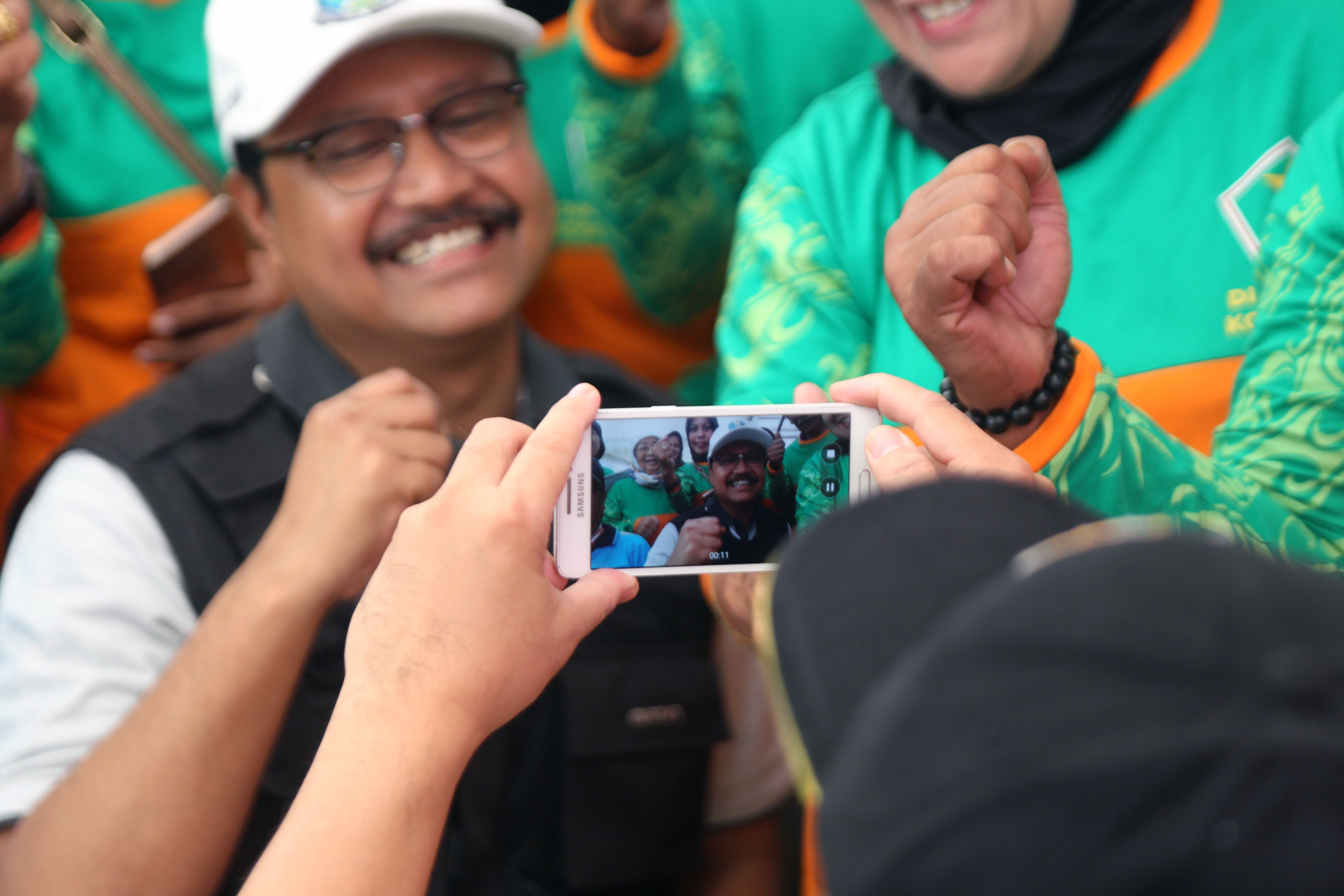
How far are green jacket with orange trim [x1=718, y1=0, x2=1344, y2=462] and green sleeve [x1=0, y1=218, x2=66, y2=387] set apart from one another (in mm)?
904

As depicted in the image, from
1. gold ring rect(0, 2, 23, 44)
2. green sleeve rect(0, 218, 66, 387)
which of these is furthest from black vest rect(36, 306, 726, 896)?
gold ring rect(0, 2, 23, 44)

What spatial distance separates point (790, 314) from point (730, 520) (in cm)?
22

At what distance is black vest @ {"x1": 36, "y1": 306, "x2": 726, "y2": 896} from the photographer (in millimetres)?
1065

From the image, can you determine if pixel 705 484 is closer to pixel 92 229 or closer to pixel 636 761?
pixel 636 761

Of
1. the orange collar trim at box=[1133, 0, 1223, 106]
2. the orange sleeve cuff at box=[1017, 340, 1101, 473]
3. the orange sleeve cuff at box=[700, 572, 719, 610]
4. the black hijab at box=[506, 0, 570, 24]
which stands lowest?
the orange sleeve cuff at box=[700, 572, 719, 610]

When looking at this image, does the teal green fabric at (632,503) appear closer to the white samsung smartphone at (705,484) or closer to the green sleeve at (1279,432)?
the white samsung smartphone at (705,484)

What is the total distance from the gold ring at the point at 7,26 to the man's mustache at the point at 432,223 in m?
0.40

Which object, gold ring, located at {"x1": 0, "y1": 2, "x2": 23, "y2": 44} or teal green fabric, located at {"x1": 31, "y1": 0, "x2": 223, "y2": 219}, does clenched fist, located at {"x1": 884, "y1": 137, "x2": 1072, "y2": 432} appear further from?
teal green fabric, located at {"x1": 31, "y1": 0, "x2": 223, "y2": 219}

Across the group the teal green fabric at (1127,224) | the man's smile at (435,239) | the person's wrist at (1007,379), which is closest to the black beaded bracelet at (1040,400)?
the person's wrist at (1007,379)

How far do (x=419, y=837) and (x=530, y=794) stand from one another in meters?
0.58

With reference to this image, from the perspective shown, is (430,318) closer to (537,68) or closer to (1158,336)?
(537,68)

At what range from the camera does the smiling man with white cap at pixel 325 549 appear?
3.04ft

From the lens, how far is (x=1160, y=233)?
0.82 m

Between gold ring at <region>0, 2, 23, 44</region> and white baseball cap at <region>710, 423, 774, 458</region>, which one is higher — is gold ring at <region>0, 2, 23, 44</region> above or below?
above
